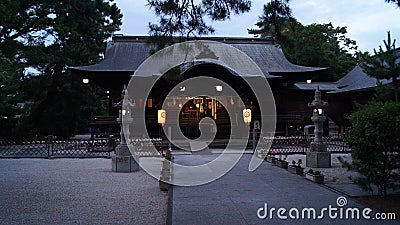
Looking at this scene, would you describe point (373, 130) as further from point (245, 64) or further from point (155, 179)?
point (245, 64)

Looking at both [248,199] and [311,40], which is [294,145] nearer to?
[248,199]

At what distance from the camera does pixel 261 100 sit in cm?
2417

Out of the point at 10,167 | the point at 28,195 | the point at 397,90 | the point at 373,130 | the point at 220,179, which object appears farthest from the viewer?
the point at 397,90

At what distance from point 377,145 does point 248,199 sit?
2.51 metres

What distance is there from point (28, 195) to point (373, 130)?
23.0ft

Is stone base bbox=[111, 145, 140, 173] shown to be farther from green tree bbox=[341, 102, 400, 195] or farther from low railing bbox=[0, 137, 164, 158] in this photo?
green tree bbox=[341, 102, 400, 195]

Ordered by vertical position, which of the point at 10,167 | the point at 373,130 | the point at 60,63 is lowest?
the point at 10,167

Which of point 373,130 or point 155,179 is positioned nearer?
point 373,130

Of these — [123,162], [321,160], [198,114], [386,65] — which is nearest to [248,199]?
[123,162]

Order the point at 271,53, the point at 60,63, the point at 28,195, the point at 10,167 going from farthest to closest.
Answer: the point at 271,53
the point at 60,63
the point at 10,167
the point at 28,195

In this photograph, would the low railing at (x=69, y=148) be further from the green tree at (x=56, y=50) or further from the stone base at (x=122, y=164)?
the green tree at (x=56, y=50)

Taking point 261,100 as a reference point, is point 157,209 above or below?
below

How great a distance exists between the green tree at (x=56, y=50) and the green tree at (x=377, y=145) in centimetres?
1943

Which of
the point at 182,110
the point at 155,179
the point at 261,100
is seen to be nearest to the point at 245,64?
the point at 261,100
